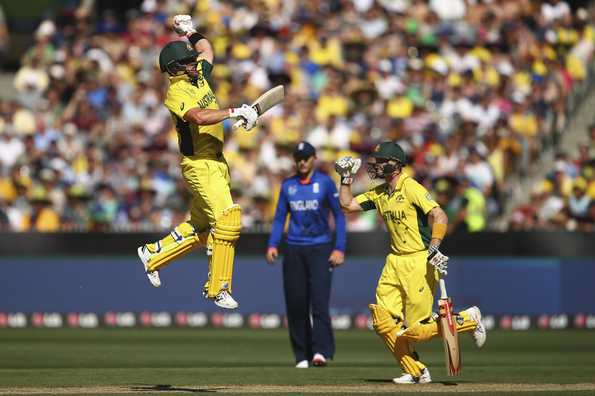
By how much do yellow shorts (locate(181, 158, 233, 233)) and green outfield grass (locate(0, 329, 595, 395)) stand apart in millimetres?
1522

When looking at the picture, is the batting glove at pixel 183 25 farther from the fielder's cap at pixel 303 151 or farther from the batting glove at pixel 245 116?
the fielder's cap at pixel 303 151

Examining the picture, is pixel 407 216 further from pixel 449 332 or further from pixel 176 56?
pixel 176 56

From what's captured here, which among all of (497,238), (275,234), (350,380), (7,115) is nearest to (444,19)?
(497,238)

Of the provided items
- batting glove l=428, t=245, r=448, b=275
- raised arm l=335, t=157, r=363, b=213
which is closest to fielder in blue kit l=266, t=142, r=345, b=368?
raised arm l=335, t=157, r=363, b=213

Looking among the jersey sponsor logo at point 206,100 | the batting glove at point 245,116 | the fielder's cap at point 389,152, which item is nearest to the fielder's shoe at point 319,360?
the fielder's cap at point 389,152

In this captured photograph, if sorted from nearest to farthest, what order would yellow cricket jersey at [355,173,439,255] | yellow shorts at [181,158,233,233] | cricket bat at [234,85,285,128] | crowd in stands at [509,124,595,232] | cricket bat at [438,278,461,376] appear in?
cricket bat at [234,85,285,128] < yellow shorts at [181,158,233,233] < cricket bat at [438,278,461,376] < yellow cricket jersey at [355,173,439,255] < crowd in stands at [509,124,595,232]

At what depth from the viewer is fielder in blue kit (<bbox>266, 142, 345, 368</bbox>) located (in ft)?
51.3

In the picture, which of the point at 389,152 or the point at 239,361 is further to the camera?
the point at 239,361

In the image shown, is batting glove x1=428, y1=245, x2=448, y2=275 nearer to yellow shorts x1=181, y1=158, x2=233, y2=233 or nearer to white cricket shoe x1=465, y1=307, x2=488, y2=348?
white cricket shoe x1=465, y1=307, x2=488, y2=348

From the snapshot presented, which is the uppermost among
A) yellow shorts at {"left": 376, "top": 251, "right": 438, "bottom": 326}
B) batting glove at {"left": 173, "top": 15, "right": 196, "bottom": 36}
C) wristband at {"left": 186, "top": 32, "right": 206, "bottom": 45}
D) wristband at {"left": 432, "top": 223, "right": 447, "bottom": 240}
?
batting glove at {"left": 173, "top": 15, "right": 196, "bottom": 36}

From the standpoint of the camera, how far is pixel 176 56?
12.2 metres

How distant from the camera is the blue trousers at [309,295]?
1560 centimetres

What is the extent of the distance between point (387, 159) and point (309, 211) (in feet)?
8.73

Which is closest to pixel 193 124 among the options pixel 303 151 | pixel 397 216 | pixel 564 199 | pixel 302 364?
pixel 397 216
